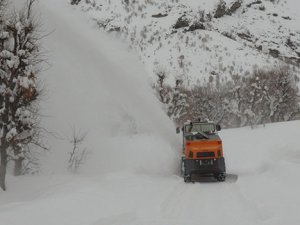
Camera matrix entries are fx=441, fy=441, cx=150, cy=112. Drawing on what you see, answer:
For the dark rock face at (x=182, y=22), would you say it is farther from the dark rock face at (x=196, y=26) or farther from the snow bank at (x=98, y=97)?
the snow bank at (x=98, y=97)

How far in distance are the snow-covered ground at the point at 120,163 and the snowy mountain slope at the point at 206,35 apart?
46.0 meters

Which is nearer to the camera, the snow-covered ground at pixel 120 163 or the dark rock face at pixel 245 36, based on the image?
the snow-covered ground at pixel 120 163

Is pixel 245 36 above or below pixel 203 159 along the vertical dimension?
above

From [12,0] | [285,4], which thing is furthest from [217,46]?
[12,0]

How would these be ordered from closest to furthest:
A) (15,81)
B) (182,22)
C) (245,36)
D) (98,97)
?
(15,81), (98,97), (245,36), (182,22)

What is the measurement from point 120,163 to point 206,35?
80.9 m

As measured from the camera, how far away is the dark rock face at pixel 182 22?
103569 millimetres

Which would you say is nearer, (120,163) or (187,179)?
(187,179)

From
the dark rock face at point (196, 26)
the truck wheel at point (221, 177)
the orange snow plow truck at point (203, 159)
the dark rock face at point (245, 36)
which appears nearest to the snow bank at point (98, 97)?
the orange snow plow truck at point (203, 159)

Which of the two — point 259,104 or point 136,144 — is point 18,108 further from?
point 259,104

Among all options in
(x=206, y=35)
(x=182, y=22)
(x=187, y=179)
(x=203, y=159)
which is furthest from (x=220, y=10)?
(x=187, y=179)

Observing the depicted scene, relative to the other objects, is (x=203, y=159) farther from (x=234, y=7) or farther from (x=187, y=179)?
(x=234, y=7)

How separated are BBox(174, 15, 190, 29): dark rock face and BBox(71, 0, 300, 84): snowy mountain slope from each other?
0.78ft

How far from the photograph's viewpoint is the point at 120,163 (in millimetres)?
22219
